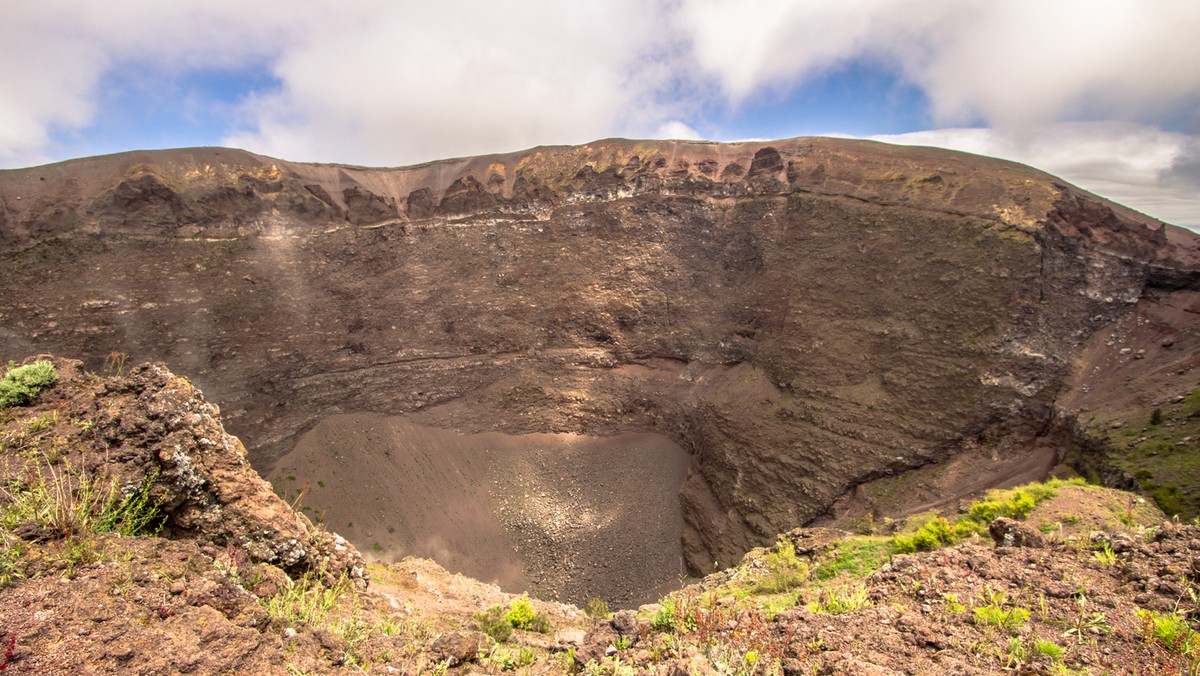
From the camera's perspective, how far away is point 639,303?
83.6 feet

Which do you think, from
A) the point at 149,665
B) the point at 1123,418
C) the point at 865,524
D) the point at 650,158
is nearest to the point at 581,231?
the point at 650,158

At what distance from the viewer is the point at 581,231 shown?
25422 mm

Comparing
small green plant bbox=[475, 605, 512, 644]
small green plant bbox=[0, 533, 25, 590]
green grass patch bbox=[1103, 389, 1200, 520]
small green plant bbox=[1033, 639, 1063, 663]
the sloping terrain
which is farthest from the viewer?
green grass patch bbox=[1103, 389, 1200, 520]

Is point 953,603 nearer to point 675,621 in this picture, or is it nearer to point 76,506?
point 675,621

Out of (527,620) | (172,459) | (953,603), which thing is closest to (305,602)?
(172,459)

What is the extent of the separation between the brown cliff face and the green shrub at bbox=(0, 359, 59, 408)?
1471cm

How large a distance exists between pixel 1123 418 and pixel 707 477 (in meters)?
13.1

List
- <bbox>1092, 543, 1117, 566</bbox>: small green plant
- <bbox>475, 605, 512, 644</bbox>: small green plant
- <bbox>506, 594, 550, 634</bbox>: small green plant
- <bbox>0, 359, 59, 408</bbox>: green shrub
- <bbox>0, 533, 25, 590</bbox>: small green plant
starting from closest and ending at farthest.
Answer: <bbox>0, 533, 25, 590</bbox>: small green plant, <bbox>0, 359, 59, 408</bbox>: green shrub, <bbox>1092, 543, 1117, 566</bbox>: small green plant, <bbox>475, 605, 512, 644</bbox>: small green plant, <bbox>506, 594, 550, 634</bbox>: small green plant

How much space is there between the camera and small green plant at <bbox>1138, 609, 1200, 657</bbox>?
4.68m

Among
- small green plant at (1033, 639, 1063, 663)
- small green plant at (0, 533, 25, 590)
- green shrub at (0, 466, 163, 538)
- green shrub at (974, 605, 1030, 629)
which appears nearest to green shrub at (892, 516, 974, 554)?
green shrub at (974, 605, 1030, 629)

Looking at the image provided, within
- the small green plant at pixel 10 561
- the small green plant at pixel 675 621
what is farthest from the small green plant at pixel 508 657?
the small green plant at pixel 10 561

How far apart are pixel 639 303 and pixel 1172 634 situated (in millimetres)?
21333

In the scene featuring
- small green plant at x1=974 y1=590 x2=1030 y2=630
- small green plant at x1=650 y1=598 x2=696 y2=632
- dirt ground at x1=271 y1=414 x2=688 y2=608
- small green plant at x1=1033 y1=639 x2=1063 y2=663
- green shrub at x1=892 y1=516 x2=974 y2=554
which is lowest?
dirt ground at x1=271 y1=414 x2=688 y2=608

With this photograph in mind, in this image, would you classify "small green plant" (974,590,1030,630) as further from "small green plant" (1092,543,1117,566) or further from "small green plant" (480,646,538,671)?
"small green plant" (480,646,538,671)
